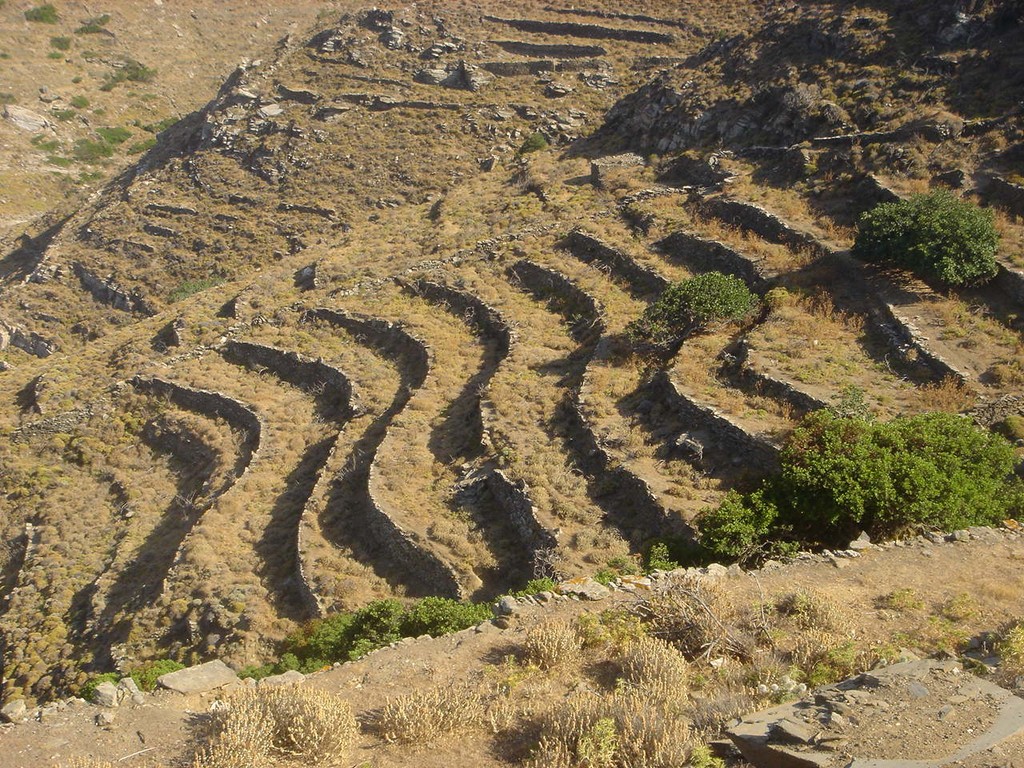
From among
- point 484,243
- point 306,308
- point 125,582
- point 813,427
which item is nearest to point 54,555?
point 125,582

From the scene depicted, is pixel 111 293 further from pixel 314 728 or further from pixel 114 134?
pixel 314 728

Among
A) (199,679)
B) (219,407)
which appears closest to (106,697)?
(199,679)

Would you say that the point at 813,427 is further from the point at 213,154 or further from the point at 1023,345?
the point at 213,154

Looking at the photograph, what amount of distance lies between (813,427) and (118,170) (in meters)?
55.7

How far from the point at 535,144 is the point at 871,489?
106 feet

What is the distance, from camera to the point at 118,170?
53781 mm

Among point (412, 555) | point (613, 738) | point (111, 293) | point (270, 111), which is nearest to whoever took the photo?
point (613, 738)

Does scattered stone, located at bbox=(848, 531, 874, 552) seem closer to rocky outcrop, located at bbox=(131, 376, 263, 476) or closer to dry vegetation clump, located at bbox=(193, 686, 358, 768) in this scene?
dry vegetation clump, located at bbox=(193, 686, 358, 768)

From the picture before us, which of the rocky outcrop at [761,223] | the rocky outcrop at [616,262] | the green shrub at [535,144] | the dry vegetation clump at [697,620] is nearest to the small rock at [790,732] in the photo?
the dry vegetation clump at [697,620]

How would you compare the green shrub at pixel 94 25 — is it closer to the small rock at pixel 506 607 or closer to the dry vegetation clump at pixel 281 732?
the small rock at pixel 506 607

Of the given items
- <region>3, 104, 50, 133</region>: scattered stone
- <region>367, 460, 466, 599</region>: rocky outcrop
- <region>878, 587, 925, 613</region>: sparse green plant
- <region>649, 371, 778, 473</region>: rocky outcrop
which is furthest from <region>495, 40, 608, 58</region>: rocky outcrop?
<region>878, 587, 925, 613</region>: sparse green plant

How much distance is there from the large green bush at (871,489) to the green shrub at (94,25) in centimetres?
7746

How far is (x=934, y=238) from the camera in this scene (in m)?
19.2

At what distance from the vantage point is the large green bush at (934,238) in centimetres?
1859
